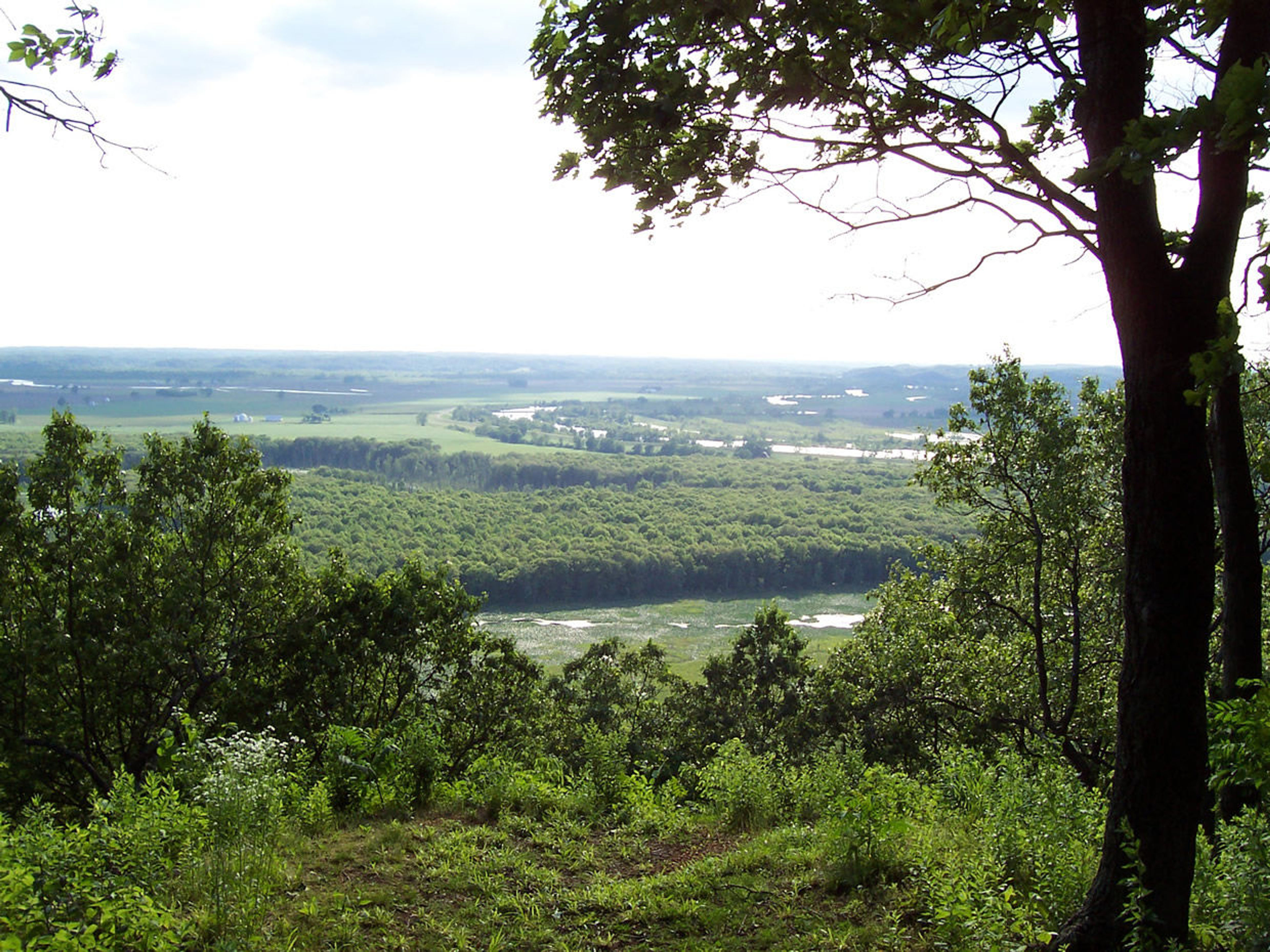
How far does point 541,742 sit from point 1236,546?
30.3 feet

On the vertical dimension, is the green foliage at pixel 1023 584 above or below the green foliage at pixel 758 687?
above

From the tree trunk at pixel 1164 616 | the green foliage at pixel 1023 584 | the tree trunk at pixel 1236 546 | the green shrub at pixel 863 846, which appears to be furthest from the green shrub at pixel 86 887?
the green foliage at pixel 1023 584

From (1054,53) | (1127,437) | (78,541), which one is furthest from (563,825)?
(78,541)

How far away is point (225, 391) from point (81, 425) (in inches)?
6183

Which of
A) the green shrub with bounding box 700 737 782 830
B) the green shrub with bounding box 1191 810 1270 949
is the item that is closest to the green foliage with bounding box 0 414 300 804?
the green shrub with bounding box 700 737 782 830

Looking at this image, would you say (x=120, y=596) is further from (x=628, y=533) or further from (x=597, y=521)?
(x=597, y=521)

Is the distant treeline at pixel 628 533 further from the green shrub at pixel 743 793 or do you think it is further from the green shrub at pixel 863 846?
the green shrub at pixel 863 846

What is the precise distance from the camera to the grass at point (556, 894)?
3746 mm

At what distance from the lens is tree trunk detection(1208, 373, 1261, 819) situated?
3.98 metres

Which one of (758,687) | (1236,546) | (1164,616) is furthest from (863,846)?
(758,687)

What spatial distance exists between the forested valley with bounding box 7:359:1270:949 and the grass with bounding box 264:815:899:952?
0.02 metres

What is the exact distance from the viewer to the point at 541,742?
37.9ft

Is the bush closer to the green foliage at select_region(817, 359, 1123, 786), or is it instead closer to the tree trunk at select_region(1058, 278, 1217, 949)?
the tree trunk at select_region(1058, 278, 1217, 949)

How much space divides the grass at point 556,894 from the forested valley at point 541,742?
24 millimetres
